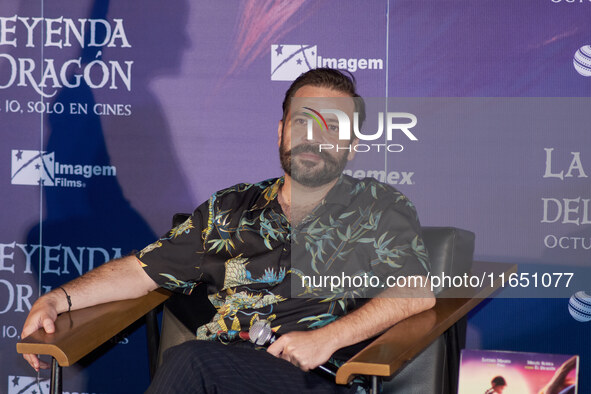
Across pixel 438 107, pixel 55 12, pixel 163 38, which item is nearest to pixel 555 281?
pixel 438 107

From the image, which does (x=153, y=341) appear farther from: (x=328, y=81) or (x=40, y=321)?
(x=328, y=81)

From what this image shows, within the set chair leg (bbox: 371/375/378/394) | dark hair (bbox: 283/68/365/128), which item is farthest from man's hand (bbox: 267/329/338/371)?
dark hair (bbox: 283/68/365/128)

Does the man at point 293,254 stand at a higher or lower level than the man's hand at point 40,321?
higher

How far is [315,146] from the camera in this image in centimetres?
248

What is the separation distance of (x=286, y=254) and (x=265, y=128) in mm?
755

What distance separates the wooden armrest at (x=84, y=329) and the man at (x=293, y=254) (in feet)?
0.12

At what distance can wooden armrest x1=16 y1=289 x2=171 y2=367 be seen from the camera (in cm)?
196

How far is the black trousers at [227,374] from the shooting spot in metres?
2.00

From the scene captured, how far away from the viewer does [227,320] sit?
7.78 feet

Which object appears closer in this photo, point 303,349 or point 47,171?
point 303,349

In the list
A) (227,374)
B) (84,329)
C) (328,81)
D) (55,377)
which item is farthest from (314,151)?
(55,377)

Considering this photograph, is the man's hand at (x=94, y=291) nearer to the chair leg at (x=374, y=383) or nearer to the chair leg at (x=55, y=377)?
the chair leg at (x=55, y=377)

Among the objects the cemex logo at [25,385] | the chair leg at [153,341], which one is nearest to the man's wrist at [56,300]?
the chair leg at [153,341]

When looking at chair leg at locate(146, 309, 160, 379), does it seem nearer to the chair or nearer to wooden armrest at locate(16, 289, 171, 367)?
the chair
